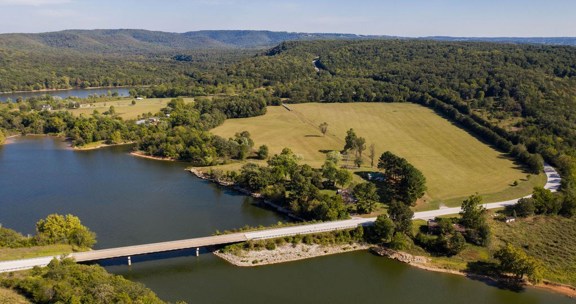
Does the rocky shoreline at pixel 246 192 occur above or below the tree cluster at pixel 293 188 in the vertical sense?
below

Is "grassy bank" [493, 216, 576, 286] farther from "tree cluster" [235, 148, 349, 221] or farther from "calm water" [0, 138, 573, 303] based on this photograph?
"tree cluster" [235, 148, 349, 221]

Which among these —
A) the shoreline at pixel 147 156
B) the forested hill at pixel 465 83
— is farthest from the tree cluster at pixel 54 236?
A: the forested hill at pixel 465 83

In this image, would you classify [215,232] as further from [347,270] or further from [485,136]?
[485,136]

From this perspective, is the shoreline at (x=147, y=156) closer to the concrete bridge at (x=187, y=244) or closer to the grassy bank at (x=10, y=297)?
the concrete bridge at (x=187, y=244)

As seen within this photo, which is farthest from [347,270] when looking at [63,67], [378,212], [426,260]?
[63,67]

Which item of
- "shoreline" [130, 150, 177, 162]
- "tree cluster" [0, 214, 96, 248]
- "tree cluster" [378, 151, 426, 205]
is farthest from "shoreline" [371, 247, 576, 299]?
"shoreline" [130, 150, 177, 162]

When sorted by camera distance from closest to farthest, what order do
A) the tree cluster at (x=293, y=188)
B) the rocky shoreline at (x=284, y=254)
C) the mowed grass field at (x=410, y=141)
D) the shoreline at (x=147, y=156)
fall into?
the rocky shoreline at (x=284, y=254), the tree cluster at (x=293, y=188), the mowed grass field at (x=410, y=141), the shoreline at (x=147, y=156)

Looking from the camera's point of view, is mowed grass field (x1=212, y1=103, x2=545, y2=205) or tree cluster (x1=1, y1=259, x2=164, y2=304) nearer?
tree cluster (x1=1, y1=259, x2=164, y2=304)

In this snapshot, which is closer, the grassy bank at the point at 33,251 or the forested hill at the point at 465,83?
the grassy bank at the point at 33,251
